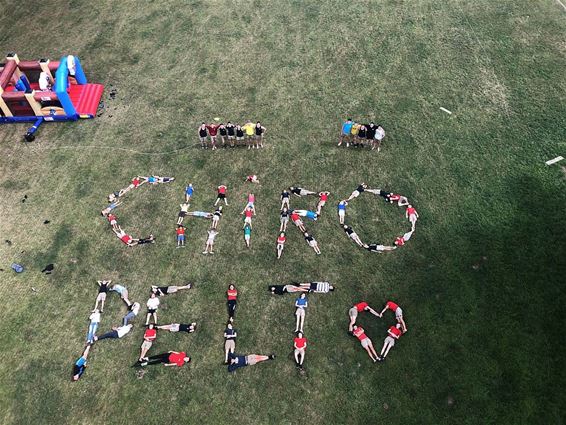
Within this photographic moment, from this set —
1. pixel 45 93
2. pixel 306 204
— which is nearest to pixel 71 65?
pixel 45 93

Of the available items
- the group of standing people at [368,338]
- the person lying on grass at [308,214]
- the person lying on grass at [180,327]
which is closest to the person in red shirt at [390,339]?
the group of standing people at [368,338]

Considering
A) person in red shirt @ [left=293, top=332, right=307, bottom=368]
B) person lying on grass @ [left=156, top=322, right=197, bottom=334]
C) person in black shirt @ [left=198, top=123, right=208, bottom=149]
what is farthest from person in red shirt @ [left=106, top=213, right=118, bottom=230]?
person in red shirt @ [left=293, top=332, right=307, bottom=368]

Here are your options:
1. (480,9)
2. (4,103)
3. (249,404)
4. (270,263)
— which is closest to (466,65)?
(480,9)

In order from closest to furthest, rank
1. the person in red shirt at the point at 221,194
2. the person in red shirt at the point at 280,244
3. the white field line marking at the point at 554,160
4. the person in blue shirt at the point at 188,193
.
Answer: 1. the person in red shirt at the point at 280,244
2. the person in red shirt at the point at 221,194
3. the person in blue shirt at the point at 188,193
4. the white field line marking at the point at 554,160

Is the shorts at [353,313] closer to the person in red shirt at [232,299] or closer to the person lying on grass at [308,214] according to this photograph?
the person in red shirt at [232,299]

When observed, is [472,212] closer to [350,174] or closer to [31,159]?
[350,174]

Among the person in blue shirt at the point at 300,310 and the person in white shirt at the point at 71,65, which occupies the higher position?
the person in white shirt at the point at 71,65

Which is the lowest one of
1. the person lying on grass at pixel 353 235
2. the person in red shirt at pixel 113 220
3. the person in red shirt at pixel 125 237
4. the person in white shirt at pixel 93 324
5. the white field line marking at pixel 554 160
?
the person in white shirt at pixel 93 324

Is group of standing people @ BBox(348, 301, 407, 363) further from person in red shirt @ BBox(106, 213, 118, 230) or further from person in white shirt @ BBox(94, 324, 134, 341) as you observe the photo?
person in red shirt @ BBox(106, 213, 118, 230)
